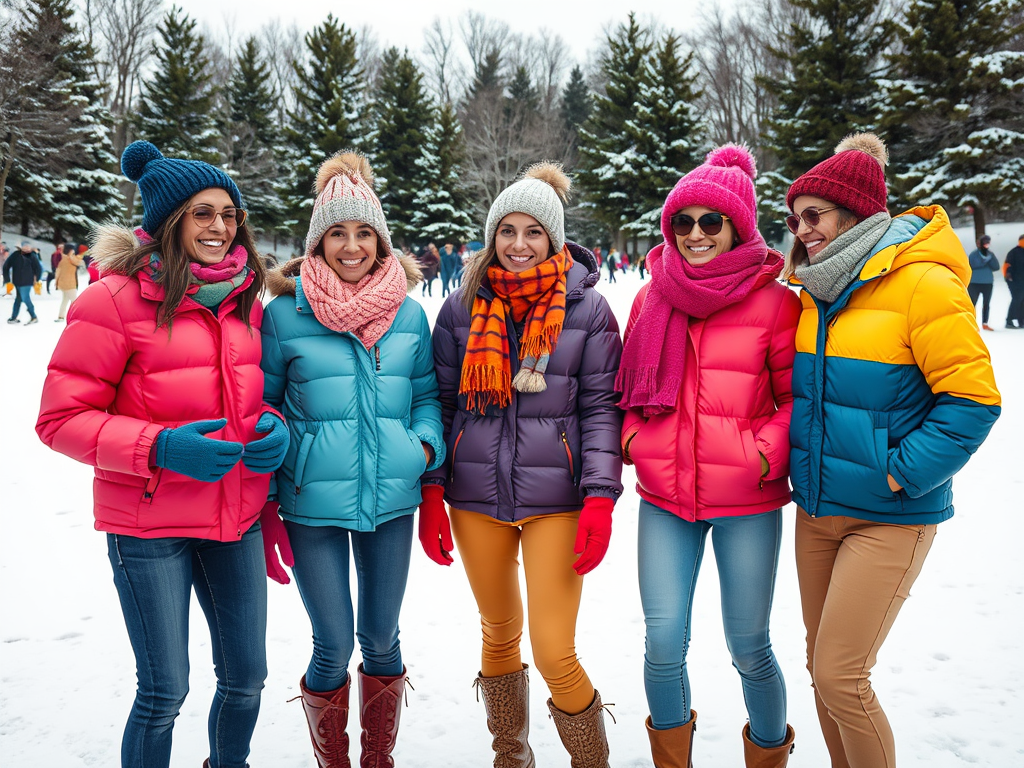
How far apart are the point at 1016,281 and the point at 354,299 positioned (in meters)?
14.5

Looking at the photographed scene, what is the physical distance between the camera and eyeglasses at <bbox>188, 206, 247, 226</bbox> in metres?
2.30

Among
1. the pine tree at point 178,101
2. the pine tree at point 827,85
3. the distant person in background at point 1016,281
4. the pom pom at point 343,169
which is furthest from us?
the pine tree at point 178,101

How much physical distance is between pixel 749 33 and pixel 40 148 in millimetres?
33055

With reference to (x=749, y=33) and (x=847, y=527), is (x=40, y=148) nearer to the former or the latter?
(x=847, y=527)

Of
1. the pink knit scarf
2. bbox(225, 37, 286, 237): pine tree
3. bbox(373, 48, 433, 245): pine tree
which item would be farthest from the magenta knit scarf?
bbox(225, 37, 286, 237): pine tree

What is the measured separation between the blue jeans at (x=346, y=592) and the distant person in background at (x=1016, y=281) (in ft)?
46.8

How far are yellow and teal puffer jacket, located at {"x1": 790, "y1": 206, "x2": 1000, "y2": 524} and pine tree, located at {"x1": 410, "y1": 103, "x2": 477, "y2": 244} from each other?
31.0 meters

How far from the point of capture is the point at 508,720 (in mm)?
2703

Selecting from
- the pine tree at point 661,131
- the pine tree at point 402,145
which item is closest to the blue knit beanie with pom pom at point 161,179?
the pine tree at point 661,131

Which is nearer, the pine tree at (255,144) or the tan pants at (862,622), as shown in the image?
the tan pants at (862,622)

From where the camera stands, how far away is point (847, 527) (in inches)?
90.5

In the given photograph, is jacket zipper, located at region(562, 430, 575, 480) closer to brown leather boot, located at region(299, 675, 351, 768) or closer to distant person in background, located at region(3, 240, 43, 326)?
brown leather boot, located at region(299, 675, 351, 768)

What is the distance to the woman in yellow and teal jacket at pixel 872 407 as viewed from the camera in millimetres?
2068

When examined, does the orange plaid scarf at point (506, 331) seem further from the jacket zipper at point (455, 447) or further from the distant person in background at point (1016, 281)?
the distant person in background at point (1016, 281)
